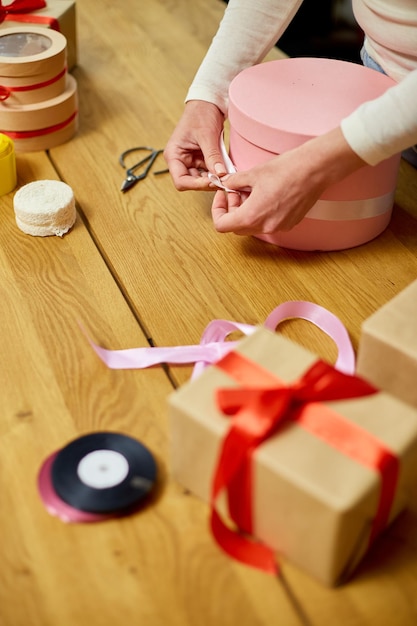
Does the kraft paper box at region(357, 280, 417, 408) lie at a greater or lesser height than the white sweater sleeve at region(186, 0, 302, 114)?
lesser

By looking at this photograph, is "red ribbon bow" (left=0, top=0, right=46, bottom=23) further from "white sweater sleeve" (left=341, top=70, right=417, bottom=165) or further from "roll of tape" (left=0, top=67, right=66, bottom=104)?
"white sweater sleeve" (left=341, top=70, right=417, bottom=165)

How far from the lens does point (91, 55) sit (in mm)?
1745

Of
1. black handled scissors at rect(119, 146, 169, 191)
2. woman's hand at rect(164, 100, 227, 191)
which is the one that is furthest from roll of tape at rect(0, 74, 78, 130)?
woman's hand at rect(164, 100, 227, 191)

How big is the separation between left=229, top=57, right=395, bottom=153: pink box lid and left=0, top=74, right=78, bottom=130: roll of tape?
1.20ft

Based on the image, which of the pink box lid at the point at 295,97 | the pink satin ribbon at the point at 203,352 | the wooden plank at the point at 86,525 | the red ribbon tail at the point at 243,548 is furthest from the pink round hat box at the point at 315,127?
the red ribbon tail at the point at 243,548

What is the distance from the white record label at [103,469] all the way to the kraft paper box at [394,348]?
30 cm

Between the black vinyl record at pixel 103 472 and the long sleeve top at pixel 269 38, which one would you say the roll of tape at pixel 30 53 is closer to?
the long sleeve top at pixel 269 38

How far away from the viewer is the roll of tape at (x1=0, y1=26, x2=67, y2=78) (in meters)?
1.37

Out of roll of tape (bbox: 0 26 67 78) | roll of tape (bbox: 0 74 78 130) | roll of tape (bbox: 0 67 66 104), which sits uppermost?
roll of tape (bbox: 0 26 67 78)

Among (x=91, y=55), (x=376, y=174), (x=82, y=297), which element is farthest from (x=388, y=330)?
(x=91, y=55)

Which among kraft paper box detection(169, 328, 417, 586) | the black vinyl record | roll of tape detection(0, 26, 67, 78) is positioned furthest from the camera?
roll of tape detection(0, 26, 67, 78)

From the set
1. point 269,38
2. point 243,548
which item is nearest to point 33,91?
point 269,38

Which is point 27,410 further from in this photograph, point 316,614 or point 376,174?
point 376,174

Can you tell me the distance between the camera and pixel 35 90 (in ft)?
4.61
